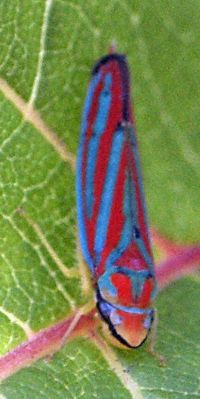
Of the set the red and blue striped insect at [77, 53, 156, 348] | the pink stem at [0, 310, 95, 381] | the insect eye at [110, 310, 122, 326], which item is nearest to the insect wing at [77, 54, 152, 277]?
the red and blue striped insect at [77, 53, 156, 348]

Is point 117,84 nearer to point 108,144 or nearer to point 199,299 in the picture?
point 108,144

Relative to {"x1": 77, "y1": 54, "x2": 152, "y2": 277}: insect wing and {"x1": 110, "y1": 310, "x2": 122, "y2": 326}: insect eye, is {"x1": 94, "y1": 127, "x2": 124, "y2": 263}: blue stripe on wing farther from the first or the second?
{"x1": 110, "y1": 310, "x2": 122, "y2": 326}: insect eye

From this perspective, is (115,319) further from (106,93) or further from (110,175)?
(106,93)

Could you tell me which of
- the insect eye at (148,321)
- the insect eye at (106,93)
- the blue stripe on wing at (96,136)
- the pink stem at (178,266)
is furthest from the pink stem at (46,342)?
the insect eye at (106,93)

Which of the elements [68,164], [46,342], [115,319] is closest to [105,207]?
[68,164]

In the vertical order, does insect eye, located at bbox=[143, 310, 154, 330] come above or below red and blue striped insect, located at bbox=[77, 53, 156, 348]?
below

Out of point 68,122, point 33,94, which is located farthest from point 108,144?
point 33,94

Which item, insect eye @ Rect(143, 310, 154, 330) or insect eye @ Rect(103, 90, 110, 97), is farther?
insect eye @ Rect(103, 90, 110, 97)
